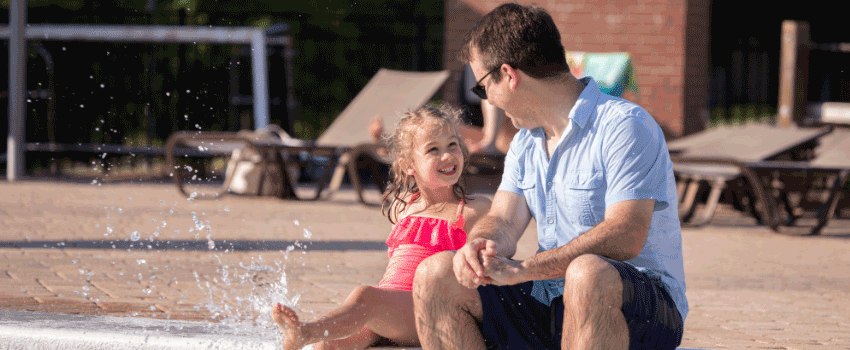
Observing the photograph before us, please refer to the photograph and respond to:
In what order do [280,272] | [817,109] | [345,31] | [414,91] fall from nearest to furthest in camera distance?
[280,272] → [414,91] → [817,109] → [345,31]

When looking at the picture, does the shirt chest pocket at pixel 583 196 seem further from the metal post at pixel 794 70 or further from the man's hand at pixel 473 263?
the metal post at pixel 794 70

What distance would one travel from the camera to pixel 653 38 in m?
12.3

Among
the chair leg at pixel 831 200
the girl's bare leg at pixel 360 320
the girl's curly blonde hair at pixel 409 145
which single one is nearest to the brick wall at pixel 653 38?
the chair leg at pixel 831 200

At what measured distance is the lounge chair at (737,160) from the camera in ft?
24.3

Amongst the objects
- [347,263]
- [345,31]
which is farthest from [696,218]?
[345,31]

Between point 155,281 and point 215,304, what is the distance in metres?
0.68

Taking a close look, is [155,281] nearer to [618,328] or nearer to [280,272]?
[280,272]

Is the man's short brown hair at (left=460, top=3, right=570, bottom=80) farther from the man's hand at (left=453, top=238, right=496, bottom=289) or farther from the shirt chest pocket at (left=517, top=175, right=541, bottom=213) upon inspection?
the man's hand at (left=453, top=238, right=496, bottom=289)

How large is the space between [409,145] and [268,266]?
2259mm

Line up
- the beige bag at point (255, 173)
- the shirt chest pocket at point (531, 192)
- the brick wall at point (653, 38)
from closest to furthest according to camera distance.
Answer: the shirt chest pocket at point (531, 192) < the beige bag at point (255, 173) < the brick wall at point (653, 38)

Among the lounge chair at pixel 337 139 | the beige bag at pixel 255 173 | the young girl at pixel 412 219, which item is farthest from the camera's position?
the beige bag at pixel 255 173

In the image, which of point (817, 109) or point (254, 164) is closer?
point (254, 164)

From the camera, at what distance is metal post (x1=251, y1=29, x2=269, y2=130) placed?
506 inches

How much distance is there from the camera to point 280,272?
16.7ft
